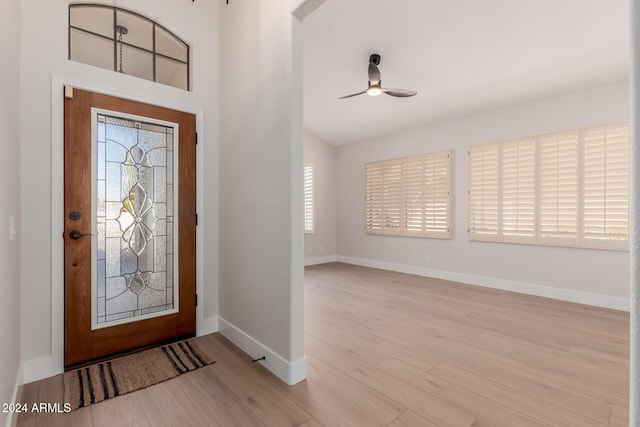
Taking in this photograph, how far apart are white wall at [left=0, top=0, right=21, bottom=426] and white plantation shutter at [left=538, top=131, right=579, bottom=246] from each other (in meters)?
5.17

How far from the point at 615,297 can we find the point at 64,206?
18.1ft

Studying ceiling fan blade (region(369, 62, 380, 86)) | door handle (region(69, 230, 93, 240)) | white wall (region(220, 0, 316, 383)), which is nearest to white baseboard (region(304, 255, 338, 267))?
white wall (region(220, 0, 316, 383))

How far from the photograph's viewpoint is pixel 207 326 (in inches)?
112

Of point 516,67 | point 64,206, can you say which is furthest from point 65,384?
point 516,67

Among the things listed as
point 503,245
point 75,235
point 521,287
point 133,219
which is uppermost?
point 133,219

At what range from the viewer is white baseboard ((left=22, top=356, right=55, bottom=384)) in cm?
205

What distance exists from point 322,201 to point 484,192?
318cm

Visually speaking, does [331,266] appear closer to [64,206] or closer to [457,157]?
[457,157]

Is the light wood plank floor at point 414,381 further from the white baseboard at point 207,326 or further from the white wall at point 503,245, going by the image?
the white wall at point 503,245

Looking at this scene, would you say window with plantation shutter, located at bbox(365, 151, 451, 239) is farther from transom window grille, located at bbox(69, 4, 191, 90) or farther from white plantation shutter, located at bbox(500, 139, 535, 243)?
transom window grille, located at bbox(69, 4, 191, 90)

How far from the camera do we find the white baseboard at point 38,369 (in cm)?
205

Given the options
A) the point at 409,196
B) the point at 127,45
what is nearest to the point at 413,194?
the point at 409,196

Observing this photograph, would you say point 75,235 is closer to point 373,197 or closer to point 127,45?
point 127,45

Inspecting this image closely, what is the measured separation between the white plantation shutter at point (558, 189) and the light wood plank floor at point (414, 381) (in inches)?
40.4
